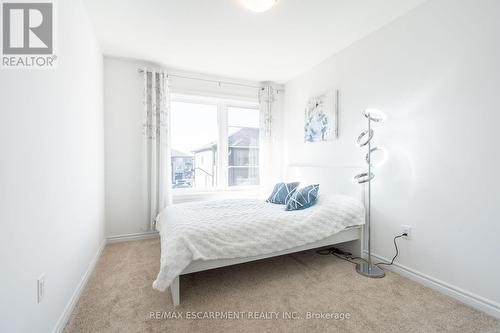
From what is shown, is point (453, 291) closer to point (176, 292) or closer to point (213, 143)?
point (176, 292)

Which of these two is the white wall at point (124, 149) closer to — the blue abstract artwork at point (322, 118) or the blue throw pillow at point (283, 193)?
the blue throw pillow at point (283, 193)

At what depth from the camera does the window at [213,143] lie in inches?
139

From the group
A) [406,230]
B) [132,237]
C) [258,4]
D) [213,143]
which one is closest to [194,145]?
[213,143]

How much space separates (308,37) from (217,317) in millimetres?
2835

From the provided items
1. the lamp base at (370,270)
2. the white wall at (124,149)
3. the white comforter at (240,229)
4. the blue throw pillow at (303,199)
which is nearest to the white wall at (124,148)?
the white wall at (124,149)

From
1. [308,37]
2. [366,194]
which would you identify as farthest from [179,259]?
[308,37]

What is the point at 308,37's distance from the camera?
8.24 ft

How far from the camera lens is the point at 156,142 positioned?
3.15m

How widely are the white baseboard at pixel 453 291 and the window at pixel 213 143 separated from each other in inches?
95.7

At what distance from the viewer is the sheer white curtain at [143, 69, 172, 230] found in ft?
10.2

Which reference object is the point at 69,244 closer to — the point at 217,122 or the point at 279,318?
the point at 279,318

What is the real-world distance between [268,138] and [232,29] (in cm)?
188

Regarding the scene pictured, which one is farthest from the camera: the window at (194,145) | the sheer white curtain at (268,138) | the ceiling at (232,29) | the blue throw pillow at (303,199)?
the sheer white curtain at (268,138)

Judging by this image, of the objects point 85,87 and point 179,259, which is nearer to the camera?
point 179,259
